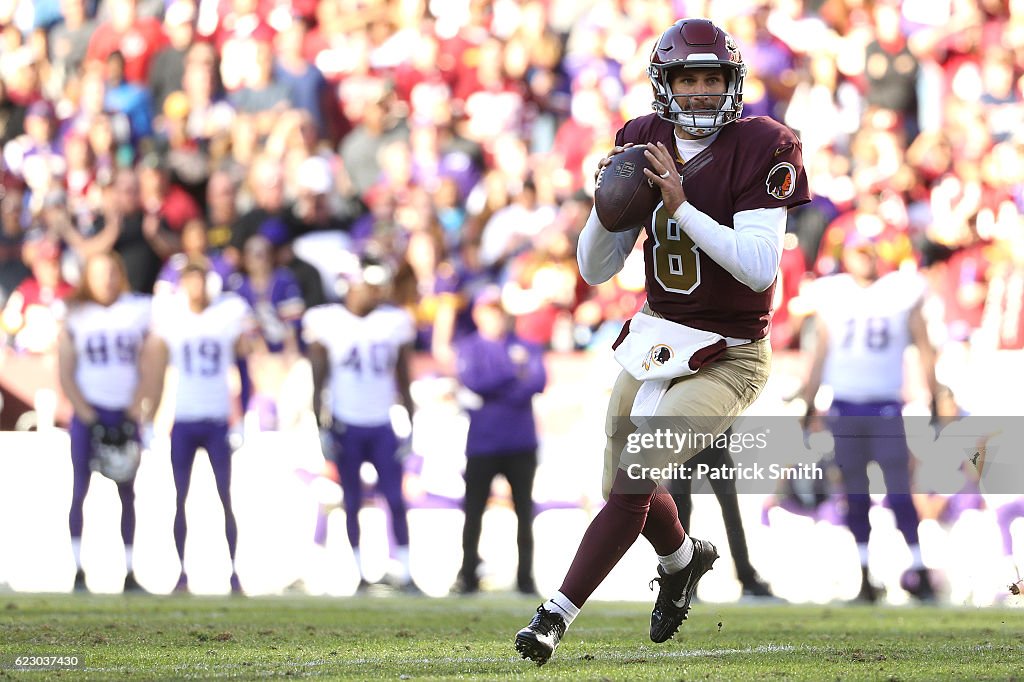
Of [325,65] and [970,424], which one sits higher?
[325,65]

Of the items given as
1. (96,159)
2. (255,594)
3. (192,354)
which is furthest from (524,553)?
(96,159)

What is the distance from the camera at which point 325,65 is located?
47.3 ft

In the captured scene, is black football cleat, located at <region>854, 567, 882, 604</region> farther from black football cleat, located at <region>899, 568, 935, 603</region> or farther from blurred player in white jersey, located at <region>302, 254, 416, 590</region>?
blurred player in white jersey, located at <region>302, 254, 416, 590</region>

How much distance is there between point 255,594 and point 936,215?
5.21 metres

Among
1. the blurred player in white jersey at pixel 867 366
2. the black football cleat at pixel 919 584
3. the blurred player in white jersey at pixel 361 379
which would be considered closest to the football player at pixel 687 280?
the black football cleat at pixel 919 584

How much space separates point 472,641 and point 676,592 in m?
1.12

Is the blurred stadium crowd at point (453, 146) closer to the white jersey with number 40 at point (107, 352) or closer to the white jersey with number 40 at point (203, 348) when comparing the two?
the white jersey with number 40 at point (203, 348)

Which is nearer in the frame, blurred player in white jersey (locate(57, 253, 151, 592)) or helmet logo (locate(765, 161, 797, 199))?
helmet logo (locate(765, 161, 797, 199))

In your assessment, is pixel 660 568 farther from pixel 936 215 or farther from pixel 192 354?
pixel 936 215

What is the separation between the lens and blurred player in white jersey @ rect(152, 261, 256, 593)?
9805 millimetres

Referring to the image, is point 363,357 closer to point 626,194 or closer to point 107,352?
point 107,352

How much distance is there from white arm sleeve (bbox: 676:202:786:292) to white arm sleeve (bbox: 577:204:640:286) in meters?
0.40

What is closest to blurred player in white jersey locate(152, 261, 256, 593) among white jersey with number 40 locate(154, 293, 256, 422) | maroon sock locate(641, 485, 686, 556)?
white jersey with number 40 locate(154, 293, 256, 422)

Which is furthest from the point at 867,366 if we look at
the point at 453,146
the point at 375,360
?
the point at 453,146
